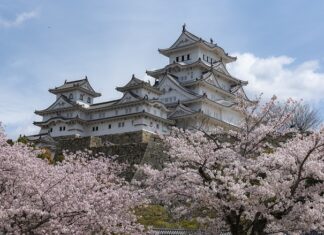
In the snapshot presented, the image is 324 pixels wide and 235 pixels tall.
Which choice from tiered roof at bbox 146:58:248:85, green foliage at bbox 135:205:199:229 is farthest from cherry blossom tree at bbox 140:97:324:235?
tiered roof at bbox 146:58:248:85

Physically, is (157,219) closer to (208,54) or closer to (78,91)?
(78,91)

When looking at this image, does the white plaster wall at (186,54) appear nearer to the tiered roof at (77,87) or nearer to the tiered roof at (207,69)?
the tiered roof at (207,69)

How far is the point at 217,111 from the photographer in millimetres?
43781

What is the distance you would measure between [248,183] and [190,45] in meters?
38.4

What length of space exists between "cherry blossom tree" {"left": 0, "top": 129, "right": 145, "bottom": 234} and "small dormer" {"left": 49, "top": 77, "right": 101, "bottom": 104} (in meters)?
35.4

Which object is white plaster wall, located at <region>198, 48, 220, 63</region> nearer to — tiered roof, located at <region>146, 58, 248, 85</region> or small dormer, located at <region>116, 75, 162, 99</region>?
tiered roof, located at <region>146, 58, 248, 85</region>

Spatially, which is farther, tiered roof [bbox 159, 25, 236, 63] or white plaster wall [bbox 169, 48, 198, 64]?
white plaster wall [bbox 169, 48, 198, 64]

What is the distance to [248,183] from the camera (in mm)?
10016

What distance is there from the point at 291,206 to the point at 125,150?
17770 millimetres

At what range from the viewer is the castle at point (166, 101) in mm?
40062

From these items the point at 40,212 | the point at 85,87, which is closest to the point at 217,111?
the point at 85,87

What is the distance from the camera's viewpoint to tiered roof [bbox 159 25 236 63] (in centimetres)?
4711

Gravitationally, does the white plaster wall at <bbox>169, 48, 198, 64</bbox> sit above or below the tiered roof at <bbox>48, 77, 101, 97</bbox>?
above

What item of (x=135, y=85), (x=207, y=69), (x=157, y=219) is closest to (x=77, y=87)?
(x=135, y=85)
